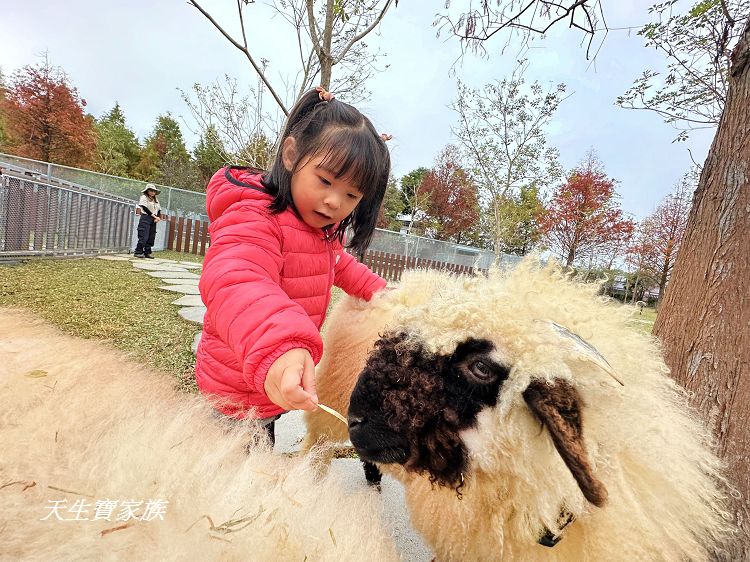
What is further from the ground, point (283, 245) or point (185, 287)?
point (283, 245)

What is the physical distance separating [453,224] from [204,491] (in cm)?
2923

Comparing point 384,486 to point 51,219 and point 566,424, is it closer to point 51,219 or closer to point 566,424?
point 566,424

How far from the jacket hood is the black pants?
29.4 ft

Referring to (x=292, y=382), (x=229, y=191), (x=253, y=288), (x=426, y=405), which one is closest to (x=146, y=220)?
(x=229, y=191)

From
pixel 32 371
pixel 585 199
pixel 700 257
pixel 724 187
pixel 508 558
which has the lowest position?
pixel 508 558

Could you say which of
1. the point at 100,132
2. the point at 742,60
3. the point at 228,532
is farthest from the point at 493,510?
the point at 100,132

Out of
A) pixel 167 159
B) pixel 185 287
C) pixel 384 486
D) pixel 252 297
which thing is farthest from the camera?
pixel 167 159

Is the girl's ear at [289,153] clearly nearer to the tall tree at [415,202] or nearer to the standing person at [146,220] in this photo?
the standing person at [146,220]

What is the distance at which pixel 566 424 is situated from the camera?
928mm

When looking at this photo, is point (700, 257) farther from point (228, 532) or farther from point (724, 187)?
point (228, 532)

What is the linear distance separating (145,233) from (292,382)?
32.6ft

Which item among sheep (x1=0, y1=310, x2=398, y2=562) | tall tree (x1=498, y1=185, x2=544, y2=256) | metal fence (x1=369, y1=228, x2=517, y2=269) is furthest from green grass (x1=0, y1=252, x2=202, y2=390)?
metal fence (x1=369, y1=228, x2=517, y2=269)

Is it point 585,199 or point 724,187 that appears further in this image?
point 585,199

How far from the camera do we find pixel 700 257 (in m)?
1.63
